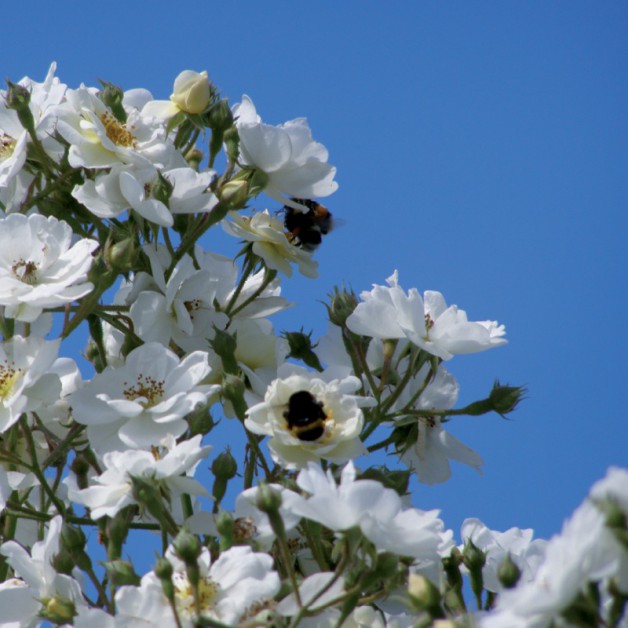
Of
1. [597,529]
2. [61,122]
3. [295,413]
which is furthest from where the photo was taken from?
[61,122]

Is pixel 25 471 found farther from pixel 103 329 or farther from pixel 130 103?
pixel 130 103

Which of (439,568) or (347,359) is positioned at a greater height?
(347,359)

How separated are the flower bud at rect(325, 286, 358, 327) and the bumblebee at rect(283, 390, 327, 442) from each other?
0.45 metres

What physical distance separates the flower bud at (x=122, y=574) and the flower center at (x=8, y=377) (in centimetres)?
47

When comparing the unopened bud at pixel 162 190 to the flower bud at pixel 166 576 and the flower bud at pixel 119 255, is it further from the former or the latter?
the flower bud at pixel 166 576

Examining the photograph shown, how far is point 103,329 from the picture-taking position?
2.89m

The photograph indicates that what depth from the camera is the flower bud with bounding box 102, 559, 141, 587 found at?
6.80ft

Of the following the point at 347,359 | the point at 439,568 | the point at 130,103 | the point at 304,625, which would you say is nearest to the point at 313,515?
the point at 304,625

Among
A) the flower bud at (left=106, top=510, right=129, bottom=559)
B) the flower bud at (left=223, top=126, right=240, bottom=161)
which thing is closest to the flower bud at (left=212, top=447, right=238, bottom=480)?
the flower bud at (left=106, top=510, right=129, bottom=559)

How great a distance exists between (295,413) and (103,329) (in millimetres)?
808

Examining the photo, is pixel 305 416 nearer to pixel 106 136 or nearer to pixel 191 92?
pixel 106 136

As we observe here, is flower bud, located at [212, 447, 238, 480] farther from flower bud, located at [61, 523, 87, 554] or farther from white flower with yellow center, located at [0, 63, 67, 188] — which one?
white flower with yellow center, located at [0, 63, 67, 188]

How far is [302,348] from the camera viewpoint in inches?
112

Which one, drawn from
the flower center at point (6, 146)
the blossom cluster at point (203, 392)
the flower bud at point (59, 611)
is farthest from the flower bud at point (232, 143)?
the flower bud at point (59, 611)
